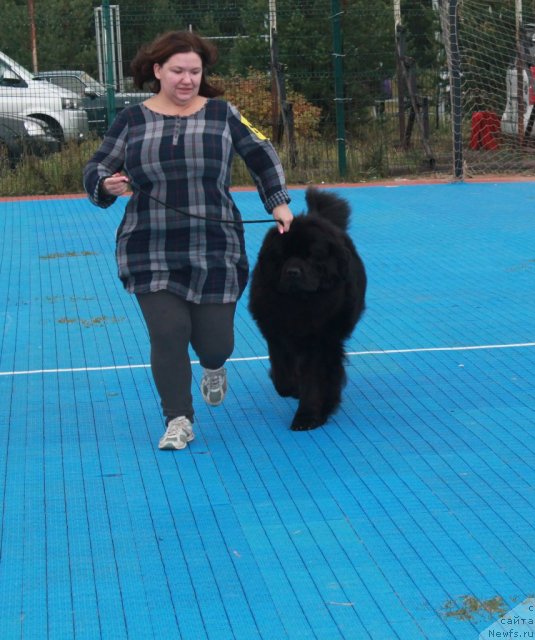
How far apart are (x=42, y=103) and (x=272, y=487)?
40.6 feet

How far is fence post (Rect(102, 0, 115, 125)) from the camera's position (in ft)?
47.1

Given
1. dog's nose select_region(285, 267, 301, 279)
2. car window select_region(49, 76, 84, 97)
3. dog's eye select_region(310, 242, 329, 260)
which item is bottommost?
dog's nose select_region(285, 267, 301, 279)

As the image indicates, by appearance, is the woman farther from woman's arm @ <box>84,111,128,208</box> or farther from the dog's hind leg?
the dog's hind leg

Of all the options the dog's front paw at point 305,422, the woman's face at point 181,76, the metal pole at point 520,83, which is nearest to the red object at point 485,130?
the metal pole at point 520,83

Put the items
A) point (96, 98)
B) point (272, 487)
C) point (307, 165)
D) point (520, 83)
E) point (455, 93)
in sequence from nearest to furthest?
point (272, 487), point (455, 93), point (307, 165), point (96, 98), point (520, 83)

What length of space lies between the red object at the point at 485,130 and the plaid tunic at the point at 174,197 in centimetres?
1172

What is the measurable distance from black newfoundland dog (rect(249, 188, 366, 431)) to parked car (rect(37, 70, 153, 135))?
402 inches

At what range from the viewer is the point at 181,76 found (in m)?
4.52

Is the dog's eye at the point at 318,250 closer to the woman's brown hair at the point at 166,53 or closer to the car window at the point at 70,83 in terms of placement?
the woman's brown hair at the point at 166,53

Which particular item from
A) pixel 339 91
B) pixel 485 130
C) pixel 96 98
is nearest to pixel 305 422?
pixel 339 91

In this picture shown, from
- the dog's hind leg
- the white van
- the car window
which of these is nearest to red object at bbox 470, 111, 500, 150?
the white van

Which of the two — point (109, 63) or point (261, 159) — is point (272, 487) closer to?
point (261, 159)

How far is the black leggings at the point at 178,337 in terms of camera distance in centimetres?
465

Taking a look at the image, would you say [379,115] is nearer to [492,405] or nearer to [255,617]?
[492,405]
